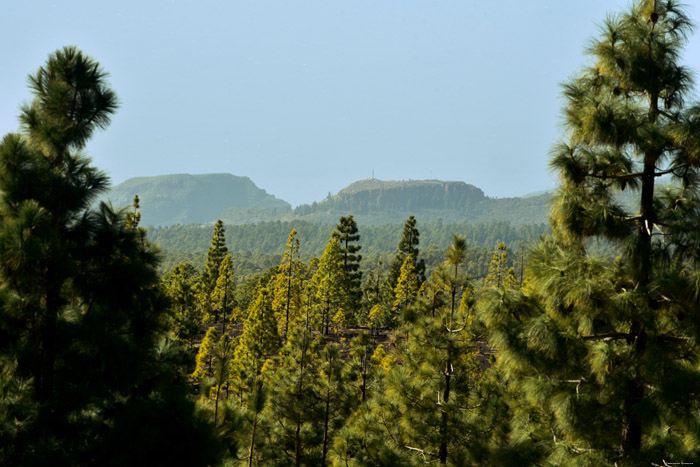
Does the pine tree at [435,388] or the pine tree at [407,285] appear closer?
the pine tree at [435,388]

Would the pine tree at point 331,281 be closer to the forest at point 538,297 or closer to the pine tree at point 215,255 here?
the pine tree at point 215,255

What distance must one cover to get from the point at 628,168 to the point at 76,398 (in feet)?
22.9

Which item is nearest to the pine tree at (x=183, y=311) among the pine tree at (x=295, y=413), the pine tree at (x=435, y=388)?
the pine tree at (x=295, y=413)

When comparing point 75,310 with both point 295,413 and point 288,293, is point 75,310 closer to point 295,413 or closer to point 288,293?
point 295,413

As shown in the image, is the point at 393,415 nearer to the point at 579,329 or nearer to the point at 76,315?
the point at 579,329

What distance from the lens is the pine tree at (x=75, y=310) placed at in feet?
16.1

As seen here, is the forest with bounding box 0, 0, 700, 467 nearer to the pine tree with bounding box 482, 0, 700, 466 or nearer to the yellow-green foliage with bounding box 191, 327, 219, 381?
the pine tree with bounding box 482, 0, 700, 466

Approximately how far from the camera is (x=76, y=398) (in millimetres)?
5230

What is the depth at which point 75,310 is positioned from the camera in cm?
558

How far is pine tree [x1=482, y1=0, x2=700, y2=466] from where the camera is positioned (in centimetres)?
550

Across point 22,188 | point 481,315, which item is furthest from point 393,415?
point 22,188

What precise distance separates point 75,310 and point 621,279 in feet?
20.9

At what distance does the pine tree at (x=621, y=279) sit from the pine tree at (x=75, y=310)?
408 cm

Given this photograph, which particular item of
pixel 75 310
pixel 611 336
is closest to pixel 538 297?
pixel 611 336
